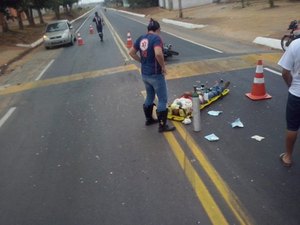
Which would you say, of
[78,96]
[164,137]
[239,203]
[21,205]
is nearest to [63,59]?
[78,96]

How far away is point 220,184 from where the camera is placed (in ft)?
16.6

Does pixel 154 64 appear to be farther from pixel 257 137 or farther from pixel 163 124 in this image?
pixel 257 137

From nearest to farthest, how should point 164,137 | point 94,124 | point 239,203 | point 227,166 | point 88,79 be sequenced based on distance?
1. point 239,203
2. point 227,166
3. point 164,137
4. point 94,124
5. point 88,79

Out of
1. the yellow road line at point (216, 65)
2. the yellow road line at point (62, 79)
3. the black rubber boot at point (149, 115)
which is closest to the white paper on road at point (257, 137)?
the black rubber boot at point (149, 115)

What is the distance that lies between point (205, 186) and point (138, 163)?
4.35 ft

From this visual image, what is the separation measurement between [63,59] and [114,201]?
49.7 ft

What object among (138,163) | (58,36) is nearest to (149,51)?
(138,163)

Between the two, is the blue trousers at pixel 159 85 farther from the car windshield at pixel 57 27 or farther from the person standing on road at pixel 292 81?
the car windshield at pixel 57 27

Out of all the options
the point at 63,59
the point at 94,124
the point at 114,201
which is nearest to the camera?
the point at 114,201

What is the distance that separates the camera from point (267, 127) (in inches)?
276

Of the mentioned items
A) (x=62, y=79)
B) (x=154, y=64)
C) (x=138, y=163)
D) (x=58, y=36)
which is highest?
(x=154, y=64)

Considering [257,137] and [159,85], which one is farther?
[159,85]

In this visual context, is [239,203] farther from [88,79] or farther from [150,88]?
[88,79]

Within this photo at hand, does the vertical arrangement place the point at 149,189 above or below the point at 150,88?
below
